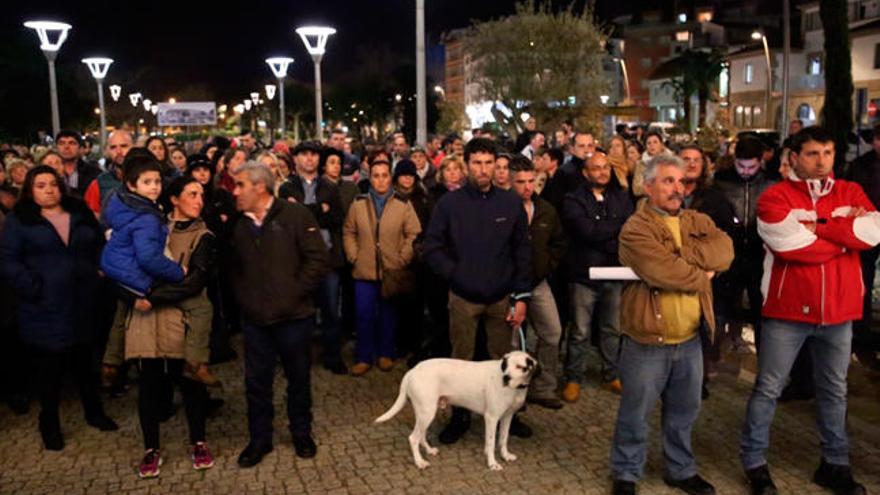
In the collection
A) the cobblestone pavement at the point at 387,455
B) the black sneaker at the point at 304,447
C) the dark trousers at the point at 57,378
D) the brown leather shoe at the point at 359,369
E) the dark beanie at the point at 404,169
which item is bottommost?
the cobblestone pavement at the point at 387,455

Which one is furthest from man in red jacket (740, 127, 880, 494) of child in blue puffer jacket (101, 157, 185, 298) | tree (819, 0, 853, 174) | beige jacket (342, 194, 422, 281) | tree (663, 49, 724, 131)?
tree (663, 49, 724, 131)

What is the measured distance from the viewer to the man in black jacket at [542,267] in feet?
21.1

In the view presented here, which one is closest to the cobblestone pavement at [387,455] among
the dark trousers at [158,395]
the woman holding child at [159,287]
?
the dark trousers at [158,395]

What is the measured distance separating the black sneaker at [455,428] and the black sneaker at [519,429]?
0.37m

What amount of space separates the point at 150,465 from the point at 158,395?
0.47m

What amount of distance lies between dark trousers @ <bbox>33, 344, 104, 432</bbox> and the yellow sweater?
4.34 m

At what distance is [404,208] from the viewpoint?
24.7ft

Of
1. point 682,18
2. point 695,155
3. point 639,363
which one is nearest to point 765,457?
point 639,363

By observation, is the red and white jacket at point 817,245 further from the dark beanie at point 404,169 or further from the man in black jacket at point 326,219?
the man in black jacket at point 326,219

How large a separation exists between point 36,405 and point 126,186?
2713 mm

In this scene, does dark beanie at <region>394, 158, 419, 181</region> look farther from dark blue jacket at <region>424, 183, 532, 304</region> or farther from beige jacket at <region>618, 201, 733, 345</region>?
beige jacket at <region>618, 201, 733, 345</region>

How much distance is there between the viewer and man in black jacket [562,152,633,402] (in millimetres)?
6504

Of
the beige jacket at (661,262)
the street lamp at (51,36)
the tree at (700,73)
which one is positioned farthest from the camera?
the tree at (700,73)

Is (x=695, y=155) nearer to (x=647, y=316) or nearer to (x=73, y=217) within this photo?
(x=647, y=316)
